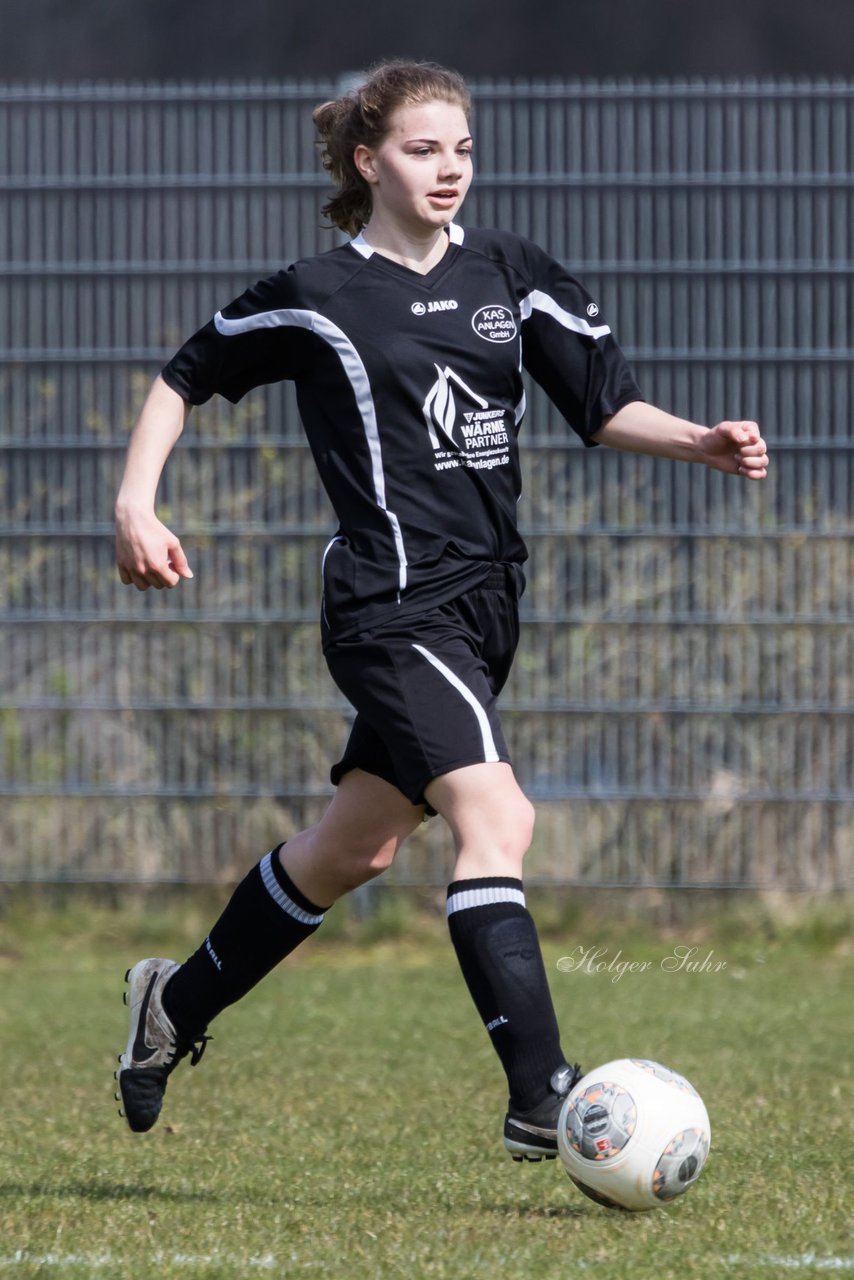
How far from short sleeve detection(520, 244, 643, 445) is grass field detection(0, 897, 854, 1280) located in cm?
149

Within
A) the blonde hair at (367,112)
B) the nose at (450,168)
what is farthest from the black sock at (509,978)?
the blonde hair at (367,112)

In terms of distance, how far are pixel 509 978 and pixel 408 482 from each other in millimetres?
916

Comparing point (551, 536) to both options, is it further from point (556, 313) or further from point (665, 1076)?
point (665, 1076)

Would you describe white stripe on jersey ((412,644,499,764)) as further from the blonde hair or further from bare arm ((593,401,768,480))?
the blonde hair

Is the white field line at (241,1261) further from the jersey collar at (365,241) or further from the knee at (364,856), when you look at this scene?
the jersey collar at (365,241)

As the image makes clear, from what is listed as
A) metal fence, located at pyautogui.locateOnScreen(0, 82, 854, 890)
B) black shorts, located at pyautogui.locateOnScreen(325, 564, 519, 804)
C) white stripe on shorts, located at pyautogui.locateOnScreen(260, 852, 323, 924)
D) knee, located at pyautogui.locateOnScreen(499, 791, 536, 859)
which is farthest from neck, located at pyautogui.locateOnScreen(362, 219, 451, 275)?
metal fence, located at pyautogui.locateOnScreen(0, 82, 854, 890)

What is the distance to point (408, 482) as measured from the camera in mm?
3623

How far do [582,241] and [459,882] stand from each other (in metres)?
4.18

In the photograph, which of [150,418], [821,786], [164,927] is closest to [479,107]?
[821,786]

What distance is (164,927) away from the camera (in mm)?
7051

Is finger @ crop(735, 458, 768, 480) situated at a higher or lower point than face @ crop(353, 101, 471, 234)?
lower

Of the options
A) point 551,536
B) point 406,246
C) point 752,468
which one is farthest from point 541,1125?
point 551,536

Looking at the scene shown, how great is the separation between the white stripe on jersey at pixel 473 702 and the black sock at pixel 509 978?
0.21 meters

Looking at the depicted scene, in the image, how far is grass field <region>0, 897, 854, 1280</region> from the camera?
3.19 metres
